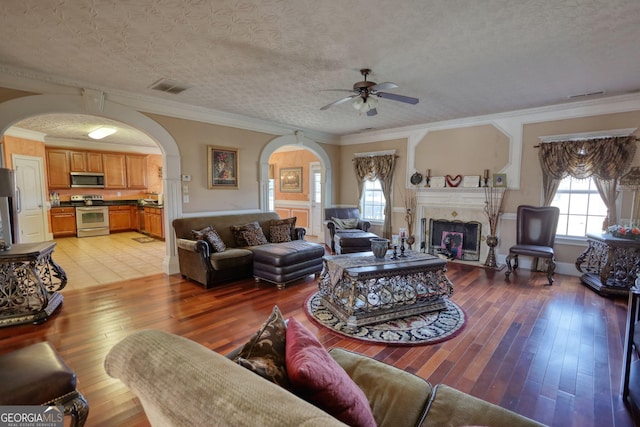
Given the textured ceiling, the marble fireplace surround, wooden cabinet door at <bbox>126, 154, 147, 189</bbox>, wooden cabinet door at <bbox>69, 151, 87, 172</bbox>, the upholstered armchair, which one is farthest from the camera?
wooden cabinet door at <bbox>126, 154, 147, 189</bbox>

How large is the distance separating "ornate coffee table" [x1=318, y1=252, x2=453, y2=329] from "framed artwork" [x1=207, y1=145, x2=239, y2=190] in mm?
2761

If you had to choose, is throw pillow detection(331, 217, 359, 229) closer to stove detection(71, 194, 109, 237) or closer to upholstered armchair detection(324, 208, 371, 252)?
upholstered armchair detection(324, 208, 371, 252)

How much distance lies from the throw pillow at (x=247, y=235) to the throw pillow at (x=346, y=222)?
184cm

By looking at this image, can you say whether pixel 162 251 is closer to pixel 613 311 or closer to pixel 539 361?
pixel 539 361

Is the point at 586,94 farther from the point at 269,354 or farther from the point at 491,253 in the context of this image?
the point at 269,354

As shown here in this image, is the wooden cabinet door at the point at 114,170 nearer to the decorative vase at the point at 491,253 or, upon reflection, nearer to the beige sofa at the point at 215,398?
the beige sofa at the point at 215,398

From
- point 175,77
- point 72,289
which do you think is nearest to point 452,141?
point 175,77

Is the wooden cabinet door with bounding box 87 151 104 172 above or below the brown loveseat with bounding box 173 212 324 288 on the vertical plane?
above

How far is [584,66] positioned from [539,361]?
3012 mm

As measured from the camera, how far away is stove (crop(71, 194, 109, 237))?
7.87 m

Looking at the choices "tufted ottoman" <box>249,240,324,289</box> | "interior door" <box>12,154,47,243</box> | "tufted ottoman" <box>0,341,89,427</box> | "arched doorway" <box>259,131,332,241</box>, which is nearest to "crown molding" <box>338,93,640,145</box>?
"arched doorway" <box>259,131,332,241</box>

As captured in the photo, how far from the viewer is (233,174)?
5.34 meters

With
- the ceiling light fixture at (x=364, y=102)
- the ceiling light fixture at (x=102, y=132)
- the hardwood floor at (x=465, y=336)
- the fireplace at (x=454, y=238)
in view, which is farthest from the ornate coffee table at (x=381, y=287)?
the ceiling light fixture at (x=102, y=132)

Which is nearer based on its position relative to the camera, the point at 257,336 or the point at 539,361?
the point at 257,336
